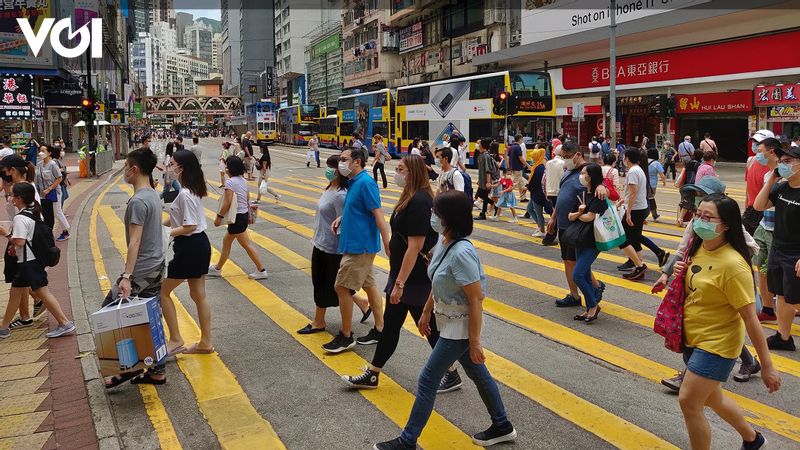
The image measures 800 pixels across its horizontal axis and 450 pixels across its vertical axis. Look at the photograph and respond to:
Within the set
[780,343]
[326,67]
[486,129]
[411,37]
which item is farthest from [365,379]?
[326,67]

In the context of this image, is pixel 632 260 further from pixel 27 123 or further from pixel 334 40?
pixel 334 40

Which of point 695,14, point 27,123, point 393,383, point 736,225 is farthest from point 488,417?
point 27,123

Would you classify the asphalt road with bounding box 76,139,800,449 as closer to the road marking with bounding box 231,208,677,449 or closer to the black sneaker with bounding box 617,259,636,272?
the road marking with bounding box 231,208,677,449

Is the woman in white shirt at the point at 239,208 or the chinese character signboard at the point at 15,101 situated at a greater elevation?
the chinese character signboard at the point at 15,101

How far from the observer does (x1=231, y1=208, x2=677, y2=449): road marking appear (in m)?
4.61

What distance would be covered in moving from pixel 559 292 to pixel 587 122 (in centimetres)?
3321

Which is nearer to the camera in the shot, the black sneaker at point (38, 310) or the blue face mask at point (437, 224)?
the blue face mask at point (437, 224)

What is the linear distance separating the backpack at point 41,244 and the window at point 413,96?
30428 millimetres

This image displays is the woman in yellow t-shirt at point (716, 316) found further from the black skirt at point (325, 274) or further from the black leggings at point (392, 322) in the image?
the black skirt at point (325, 274)

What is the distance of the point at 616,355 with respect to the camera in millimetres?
6316

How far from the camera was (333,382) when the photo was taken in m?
5.71

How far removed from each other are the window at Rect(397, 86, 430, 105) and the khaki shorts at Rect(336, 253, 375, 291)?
3083 cm

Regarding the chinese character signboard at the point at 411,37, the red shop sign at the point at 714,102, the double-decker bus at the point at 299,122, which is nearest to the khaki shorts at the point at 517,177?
the red shop sign at the point at 714,102

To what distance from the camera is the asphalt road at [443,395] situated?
15.5 feet
